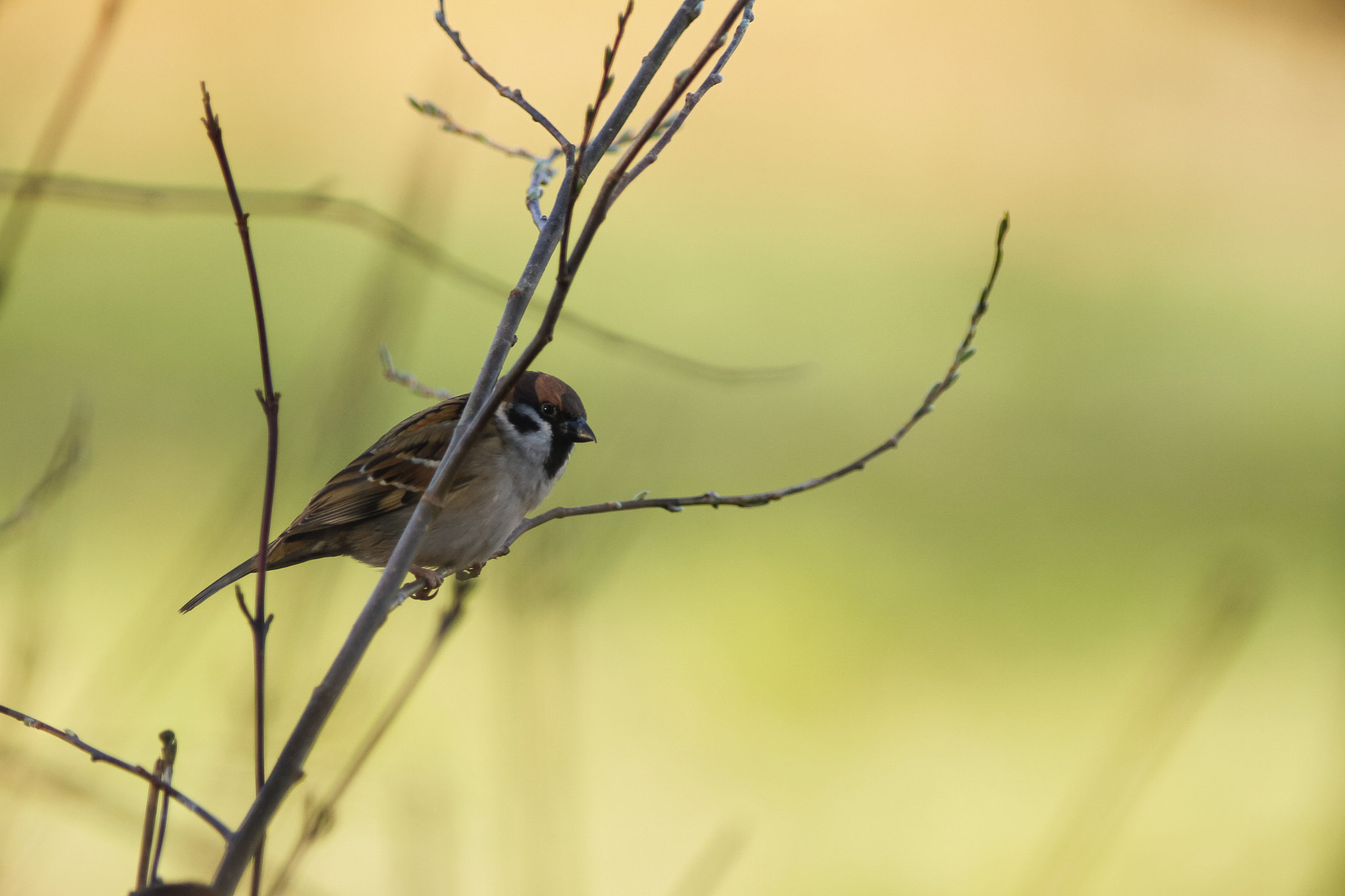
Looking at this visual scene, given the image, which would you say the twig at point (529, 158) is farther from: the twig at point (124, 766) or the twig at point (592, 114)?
the twig at point (124, 766)

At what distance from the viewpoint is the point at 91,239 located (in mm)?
6043

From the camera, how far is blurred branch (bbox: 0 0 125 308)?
2.85 feet

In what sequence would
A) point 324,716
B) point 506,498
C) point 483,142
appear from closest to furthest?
point 324,716 < point 483,142 < point 506,498

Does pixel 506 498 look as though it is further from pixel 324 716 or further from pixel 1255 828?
pixel 1255 828

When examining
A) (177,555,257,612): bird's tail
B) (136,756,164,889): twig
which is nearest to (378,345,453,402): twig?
(177,555,257,612): bird's tail

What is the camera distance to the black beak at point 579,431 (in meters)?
2.16

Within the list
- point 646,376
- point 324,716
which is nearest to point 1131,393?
point 646,376

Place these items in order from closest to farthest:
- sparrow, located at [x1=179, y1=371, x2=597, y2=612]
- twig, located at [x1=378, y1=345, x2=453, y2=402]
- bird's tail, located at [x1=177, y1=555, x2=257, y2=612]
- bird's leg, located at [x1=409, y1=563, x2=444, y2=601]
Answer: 1. twig, located at [x1=378, y1=345, x2=453, y2=402]
2. bird's tail, located at [x1=177, y1=555, x2=257, y2=612]
3. bird's leg, located at [x1=409, y1=563, x2=444, y2=601]
4. sparrow, located at [x1=179, y1=371, x2=597, y2=612]

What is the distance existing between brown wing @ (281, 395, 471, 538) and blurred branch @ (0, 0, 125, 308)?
1.13 meters

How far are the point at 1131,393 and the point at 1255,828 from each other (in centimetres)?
316

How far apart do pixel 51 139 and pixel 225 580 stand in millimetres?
1043

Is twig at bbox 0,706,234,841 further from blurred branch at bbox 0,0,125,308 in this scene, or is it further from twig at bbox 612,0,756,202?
twig at bbox 612,0,756,202

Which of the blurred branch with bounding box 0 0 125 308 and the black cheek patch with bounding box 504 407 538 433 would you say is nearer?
the blurred branch with bounding box 0 0 125 308

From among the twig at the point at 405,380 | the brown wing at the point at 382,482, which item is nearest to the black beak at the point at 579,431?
the brown wing at the point at 382,482
